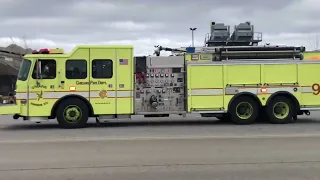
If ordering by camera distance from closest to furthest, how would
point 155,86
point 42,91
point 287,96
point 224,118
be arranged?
point 42,91 → point 155,86 → point 287,96 → point 224,118

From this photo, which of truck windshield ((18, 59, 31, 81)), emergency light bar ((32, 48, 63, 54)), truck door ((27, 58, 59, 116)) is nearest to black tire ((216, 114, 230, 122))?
truck door ((27, 58, 59, 116))

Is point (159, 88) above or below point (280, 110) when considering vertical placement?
above

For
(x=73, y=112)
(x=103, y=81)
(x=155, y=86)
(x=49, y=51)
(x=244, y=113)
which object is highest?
(x=49, y=51)

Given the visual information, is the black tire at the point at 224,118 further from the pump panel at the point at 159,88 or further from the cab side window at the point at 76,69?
the cab side window at the point at 76,69

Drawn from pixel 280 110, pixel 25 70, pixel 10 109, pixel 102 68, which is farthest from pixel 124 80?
pixel 280 110

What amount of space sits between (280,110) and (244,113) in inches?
50.5

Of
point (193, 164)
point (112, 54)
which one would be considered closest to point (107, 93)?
point (112, 54)

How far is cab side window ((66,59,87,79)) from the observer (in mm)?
14375

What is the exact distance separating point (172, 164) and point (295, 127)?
24.7 feet

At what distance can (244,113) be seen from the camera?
1540 centimetres

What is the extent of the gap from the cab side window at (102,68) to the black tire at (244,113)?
14.0 ft

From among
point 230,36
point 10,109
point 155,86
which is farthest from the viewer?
point 230,36

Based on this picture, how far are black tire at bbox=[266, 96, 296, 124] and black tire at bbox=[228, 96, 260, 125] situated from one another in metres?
0.47

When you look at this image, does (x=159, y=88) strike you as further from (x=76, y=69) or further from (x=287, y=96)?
(x=287, y=96)
